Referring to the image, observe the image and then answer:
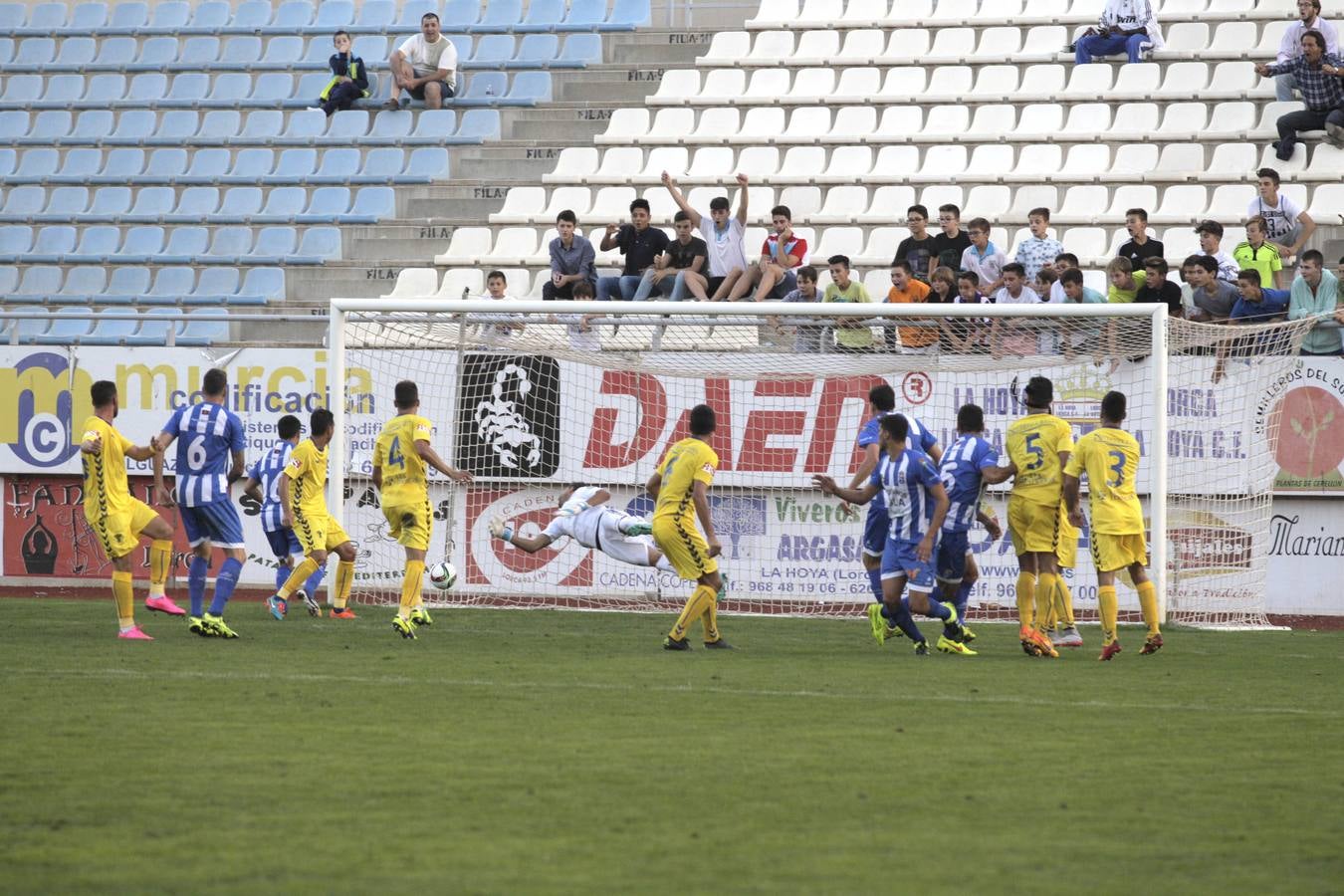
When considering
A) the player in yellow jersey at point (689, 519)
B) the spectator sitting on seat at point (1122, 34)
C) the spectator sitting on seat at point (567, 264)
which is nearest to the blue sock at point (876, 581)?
the player in yellow jersey at point (689, 519)

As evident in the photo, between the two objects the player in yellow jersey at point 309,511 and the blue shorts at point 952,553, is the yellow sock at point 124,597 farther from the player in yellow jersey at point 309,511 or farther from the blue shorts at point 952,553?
the blue shorts at point 952,553

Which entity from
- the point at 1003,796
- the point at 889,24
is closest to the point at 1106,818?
the point at 1003,796

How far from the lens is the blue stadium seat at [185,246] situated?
909 inches

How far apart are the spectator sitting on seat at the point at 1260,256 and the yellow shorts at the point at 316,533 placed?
8.65m

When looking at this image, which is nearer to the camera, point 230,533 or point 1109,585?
point 1109,585

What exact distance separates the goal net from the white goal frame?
27mm

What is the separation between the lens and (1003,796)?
22.6ft

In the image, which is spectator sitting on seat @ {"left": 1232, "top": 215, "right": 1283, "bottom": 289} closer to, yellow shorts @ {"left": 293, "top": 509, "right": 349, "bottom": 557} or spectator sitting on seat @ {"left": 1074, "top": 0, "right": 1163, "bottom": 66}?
spectator sitting on seat @ {"left": 1074, "top": 0, "right": 1163, "bottom": 66}

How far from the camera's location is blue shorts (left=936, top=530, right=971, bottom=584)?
12922 mm

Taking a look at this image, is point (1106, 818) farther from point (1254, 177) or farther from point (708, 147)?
point (708, 147)

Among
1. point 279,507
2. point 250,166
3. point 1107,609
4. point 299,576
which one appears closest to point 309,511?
point 299,576

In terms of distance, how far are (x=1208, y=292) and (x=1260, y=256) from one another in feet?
3.32

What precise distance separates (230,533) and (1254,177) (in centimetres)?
1186

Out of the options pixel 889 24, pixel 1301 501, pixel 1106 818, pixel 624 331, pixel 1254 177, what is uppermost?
pixel 889 24
